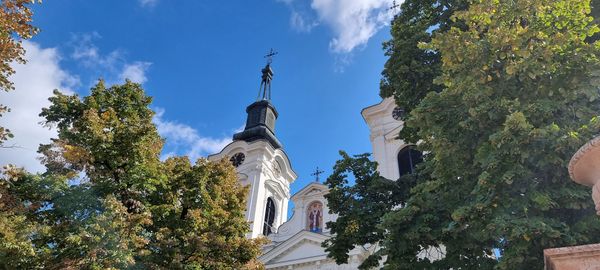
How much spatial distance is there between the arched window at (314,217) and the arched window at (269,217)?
12.3 ft

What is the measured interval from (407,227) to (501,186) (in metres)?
1.90

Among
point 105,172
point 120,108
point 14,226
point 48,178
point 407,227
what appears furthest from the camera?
point 120,108

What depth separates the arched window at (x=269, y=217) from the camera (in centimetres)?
2692

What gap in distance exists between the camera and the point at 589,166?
3.95 metres

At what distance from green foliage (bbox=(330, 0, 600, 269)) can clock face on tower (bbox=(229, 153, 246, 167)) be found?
21.5m

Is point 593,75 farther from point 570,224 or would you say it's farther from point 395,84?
point 395,84

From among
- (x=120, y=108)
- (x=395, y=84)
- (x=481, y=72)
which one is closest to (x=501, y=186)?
(x=481, y=72)

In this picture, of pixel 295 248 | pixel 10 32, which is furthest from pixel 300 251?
pixel 10 32

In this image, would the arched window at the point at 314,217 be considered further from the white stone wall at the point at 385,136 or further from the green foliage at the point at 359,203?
the green foliage at the point at 359,203

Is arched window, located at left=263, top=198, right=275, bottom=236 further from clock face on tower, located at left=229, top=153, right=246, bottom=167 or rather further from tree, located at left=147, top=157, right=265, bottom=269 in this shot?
tree, located at left=147, top=157, right=265, bottom=269

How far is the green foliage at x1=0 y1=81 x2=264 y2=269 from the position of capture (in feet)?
28.3

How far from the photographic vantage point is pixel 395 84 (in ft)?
34.2

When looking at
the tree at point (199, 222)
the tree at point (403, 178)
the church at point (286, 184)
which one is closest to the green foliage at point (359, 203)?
the tree at point (403, 178)

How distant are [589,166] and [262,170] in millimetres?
24287
